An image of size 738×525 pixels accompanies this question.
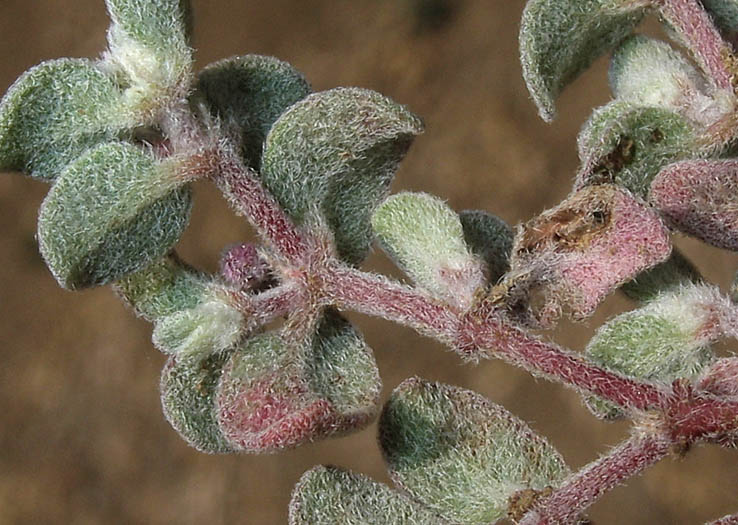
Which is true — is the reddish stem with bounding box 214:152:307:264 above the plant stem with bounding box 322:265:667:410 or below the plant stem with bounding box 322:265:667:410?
above

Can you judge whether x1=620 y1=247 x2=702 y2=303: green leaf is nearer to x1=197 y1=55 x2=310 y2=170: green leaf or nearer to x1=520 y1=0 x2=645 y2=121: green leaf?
x1=520 y1=0 x2=645 y2=121: green leaf

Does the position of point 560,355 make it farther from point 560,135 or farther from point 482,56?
point 482,56

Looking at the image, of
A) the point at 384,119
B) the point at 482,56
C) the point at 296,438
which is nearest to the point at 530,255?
the point at 384,119

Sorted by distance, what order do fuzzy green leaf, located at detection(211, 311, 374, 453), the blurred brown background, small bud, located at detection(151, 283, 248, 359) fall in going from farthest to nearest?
the blurred brown background
small bud, located at detection(151, 283, 248, 359)
fuzzy green leaf, located at detection(211, 311, 374, 453)

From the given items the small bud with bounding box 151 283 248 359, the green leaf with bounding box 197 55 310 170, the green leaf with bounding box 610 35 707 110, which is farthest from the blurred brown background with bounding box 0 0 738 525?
the small bud with bounding box 151 283 248 359

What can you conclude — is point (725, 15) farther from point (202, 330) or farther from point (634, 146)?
point (202, 330)

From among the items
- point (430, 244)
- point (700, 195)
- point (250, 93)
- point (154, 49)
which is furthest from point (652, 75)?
point (154, 49)
